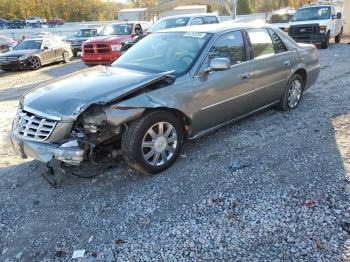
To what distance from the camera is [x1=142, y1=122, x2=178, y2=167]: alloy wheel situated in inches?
162

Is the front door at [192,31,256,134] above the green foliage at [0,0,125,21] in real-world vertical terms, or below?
below

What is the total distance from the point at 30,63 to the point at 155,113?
1306cm

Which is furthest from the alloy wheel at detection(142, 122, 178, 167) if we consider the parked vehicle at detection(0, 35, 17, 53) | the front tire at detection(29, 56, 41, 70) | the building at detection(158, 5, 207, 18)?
the building at detection(158, 5, 207, 18)

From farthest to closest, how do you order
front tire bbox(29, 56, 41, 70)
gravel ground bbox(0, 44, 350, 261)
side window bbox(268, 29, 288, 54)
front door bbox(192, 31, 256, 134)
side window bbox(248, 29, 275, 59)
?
front tire bbox(29, 56, 41, 70), side window bbox(268, 29, 288, 54), side window bbox(248, 29, 275, 59), front door bbox(192, 31, 256, 134), gravel ground bbox(0, 44, 350, 261)

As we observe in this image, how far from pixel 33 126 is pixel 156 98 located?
1417 mm

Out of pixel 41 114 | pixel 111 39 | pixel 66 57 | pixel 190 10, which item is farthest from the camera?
pixel 190 10

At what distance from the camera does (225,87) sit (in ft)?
16.0

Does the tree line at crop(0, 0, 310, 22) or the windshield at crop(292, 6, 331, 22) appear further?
Result: the tree line at crop(0, 0, 310, 22)

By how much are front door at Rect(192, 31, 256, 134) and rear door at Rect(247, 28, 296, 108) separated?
225 millimetres

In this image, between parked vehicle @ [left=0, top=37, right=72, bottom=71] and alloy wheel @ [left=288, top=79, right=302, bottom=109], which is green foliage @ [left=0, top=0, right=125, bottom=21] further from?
alloy wheel @ [left=288, top=79, right=302, bottom=109]

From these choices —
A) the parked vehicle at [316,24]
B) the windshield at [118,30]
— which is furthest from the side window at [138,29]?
the parked vehicle at [316,24]

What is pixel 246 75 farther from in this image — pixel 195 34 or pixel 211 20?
pixel 211 20

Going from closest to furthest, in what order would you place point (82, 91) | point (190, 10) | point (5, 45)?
1. point (82, 91)
2. point (5, 45)
3. point (190, 10)

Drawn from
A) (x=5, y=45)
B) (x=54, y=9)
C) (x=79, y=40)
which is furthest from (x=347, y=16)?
(x=54, y=9)
